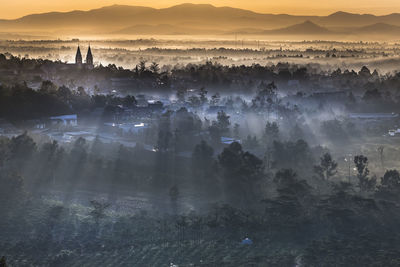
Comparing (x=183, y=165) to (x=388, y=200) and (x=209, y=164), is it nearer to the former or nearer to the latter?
(x=209, y=164)

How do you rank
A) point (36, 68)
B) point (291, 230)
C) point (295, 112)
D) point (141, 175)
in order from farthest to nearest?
1. point (36, 68)
2. point (295, 112)
3. point (141, 175)
4. point (291, 230)

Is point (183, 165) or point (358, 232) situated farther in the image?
point (183, 165)

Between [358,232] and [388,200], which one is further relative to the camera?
[388,200]

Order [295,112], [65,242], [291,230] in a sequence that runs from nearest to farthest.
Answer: [65,242] → [291,230] → [295,112]

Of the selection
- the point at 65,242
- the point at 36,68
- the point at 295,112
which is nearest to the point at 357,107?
the point at 295,112

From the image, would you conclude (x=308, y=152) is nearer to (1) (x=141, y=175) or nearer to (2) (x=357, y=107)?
(1) (x=141, y=175)

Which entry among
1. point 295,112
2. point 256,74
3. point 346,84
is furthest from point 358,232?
point 256,74

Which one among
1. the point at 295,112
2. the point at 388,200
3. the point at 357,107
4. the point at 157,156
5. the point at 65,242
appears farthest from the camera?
the point at 357,107

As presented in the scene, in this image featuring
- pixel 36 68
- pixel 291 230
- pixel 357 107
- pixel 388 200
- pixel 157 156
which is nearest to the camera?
pixel 291 230

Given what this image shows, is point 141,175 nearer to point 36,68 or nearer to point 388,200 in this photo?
point 388,200
